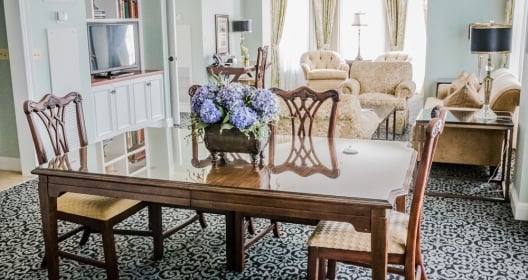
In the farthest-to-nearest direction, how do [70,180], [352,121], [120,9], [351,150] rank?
[120,9], [352,121], [351,150], [70,180]

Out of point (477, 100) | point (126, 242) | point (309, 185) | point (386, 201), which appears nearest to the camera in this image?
point (386, 201)

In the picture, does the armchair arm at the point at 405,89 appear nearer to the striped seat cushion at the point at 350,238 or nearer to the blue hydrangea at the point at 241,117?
the striped seat cushion at the point at 350,238

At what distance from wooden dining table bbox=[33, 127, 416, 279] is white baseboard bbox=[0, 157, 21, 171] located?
110 inches

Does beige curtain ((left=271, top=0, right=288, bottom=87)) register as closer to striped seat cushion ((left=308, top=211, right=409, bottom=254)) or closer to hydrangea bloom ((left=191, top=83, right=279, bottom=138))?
hydrangea bloom ((left=191, top=83, right=279, bottom=138))

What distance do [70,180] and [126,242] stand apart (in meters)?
1.15

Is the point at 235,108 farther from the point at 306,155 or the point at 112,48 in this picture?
the point at 112,48

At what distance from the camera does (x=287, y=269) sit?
10.5ft

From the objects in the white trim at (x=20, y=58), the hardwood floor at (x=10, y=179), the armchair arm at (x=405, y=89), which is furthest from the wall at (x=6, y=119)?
the armchair arm at (x=405, y=89)

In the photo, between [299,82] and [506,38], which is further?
[299,82]

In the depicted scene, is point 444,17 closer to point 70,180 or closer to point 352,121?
point 352,121

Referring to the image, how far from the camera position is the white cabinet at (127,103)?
6.35 metres

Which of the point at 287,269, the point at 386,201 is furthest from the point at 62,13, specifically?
the point at 386,201

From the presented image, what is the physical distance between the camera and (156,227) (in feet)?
10.8

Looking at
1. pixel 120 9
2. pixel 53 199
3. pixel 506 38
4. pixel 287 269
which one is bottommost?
pixel 287 269
